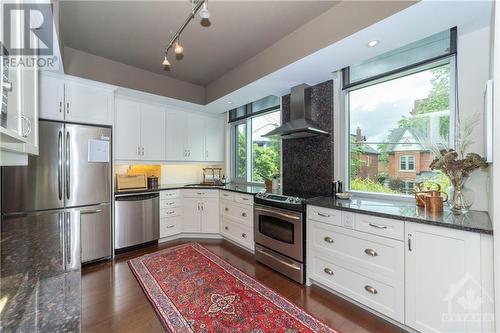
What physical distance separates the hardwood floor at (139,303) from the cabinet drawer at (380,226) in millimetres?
759

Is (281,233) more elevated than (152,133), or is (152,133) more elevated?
(152,133)

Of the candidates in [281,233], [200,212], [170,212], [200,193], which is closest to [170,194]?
[170,212]

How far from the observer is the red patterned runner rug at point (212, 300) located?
174 centimetres

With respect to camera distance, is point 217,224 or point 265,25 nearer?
point 265,25

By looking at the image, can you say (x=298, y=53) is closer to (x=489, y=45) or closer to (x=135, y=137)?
(x=489, y=45)

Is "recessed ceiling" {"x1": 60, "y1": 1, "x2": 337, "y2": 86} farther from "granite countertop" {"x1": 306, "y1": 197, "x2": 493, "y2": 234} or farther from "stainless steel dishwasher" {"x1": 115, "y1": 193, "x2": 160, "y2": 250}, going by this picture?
"stainless steel dishwasher" {"x1": 115, "y1": 193, "x2": 160, "y2": 250}

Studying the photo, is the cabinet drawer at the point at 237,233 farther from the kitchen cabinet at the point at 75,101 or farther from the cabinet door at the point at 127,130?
the kitchen cabinet at the point at 75,101

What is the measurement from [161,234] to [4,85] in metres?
3.30

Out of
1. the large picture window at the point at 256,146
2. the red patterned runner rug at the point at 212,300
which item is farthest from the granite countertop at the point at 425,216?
the large picture window at the point at 256,146

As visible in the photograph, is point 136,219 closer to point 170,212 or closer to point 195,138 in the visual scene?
point 170,212

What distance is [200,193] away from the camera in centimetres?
382

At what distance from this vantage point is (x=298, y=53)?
2.35 m

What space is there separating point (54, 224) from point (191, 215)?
8.00 feet

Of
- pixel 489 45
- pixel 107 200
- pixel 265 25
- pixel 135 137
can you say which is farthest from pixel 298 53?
pixel 107 200
